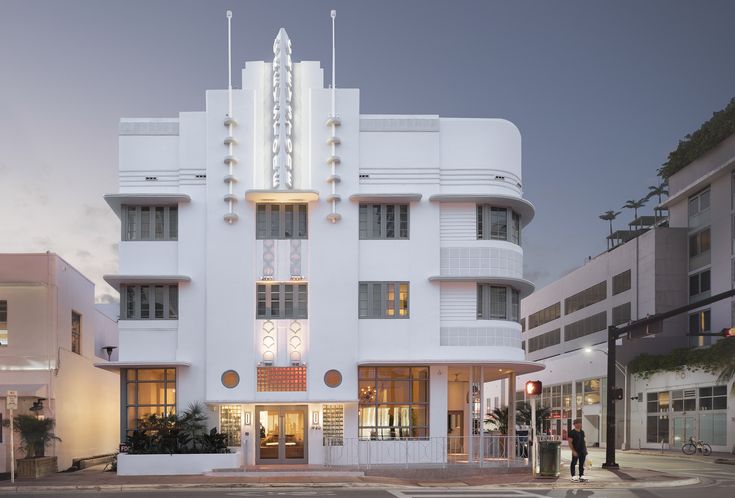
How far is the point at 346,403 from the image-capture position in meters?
34.4

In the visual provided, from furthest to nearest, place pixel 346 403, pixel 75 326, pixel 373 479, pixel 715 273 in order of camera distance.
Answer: pixel 715 273 < pixel 75 326 < pixel 346 403 < pixel 373 479

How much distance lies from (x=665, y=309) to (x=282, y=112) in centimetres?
4227

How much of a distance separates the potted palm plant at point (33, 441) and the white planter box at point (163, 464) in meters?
2.84

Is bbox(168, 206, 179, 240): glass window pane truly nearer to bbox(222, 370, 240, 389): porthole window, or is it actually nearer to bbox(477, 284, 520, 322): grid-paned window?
bbox(222, 370, 240, 389): porthole window

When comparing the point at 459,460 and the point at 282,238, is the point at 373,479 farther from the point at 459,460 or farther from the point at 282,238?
the point at 282,238

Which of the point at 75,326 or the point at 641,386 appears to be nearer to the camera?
the point at 75,326

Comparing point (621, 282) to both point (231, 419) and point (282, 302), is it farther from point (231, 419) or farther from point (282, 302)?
point (231, 419)

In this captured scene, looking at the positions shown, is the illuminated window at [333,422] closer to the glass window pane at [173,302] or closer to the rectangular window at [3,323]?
the glass window pane at [173,302]

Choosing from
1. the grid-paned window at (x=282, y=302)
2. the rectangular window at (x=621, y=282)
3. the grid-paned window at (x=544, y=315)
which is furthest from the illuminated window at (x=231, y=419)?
the grid-paned window at (x=544, y=315)

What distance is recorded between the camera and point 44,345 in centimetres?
3384

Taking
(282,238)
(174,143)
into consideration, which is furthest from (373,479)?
(174,143)

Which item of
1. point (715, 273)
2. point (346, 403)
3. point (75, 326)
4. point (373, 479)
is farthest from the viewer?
point (715, 273)

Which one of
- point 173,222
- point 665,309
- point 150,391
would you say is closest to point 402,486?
point 150,391

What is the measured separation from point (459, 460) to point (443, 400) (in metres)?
2.48
